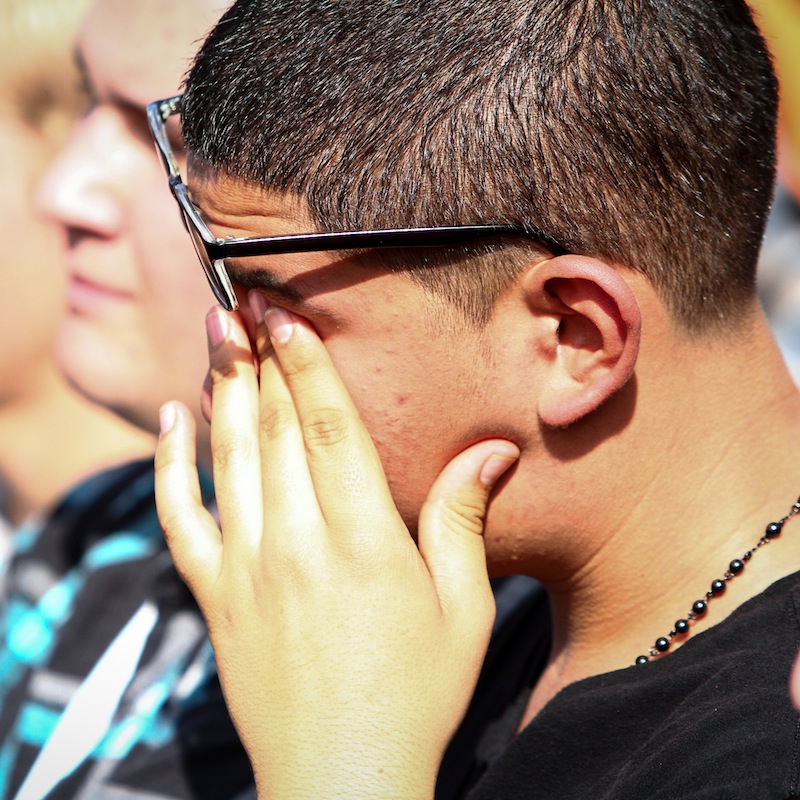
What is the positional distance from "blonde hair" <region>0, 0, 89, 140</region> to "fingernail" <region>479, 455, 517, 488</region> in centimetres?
211

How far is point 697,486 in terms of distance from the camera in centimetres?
175

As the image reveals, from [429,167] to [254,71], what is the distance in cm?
34

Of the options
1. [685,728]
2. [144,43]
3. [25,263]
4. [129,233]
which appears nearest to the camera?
[685,728]

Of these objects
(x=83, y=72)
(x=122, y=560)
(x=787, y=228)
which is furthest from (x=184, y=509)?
(x=787, y=228)

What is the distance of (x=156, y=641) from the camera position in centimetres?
275

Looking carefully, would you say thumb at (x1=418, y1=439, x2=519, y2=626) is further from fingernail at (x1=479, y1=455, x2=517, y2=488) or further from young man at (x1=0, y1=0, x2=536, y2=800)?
young man at (x1=0, y1=0, x2=536, y2=800)

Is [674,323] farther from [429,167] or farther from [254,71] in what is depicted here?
[254,71]

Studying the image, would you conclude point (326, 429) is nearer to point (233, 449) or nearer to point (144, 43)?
point (233, 449)

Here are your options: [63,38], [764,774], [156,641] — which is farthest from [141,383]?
[764,774]

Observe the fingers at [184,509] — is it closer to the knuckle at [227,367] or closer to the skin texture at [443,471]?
the skin texture at [443,471]

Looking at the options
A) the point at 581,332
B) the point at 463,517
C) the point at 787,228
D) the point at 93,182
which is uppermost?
the point at 787,228

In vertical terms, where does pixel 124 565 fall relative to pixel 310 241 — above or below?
below

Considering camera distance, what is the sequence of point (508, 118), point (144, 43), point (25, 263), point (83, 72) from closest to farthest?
1. point (508, 118)
2. point (144, 43)
3. point (83, 72)
4. point (25, 263)

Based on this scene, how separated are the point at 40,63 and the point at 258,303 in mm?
1943
